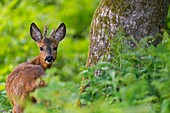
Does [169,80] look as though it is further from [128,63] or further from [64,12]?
[64,12]

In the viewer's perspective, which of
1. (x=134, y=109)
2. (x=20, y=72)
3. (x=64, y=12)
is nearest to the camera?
(x=134, y=109)

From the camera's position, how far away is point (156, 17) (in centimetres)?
903

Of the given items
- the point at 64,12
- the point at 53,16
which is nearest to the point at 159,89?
the point at 53,16

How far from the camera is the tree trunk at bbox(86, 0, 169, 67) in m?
8.97

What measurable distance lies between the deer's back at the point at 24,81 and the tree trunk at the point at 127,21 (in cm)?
81

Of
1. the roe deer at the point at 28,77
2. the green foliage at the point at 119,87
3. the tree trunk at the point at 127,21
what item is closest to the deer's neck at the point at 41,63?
the roe deer at the point at 28,77

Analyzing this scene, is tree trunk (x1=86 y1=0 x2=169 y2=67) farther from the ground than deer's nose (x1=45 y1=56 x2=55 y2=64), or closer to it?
farther from the ground

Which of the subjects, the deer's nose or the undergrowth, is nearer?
the undergrowth

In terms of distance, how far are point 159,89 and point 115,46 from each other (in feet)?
5.35

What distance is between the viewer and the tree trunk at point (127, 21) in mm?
8969

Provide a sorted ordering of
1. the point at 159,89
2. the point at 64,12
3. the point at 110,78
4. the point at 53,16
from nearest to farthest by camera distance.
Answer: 1. the point at 159,89
2. the point at 110,78
3. the point at 53,16
4. the point at 64,12

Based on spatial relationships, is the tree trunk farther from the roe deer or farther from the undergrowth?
the roe deer

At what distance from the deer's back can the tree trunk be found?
81cm

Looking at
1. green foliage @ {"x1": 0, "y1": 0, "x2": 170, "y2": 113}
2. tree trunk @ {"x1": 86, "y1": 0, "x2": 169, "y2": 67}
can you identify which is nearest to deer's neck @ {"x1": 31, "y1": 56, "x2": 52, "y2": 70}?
green foliage @ {"x1": 0, "y1": 0, "x2": 170, "y2": 113}
